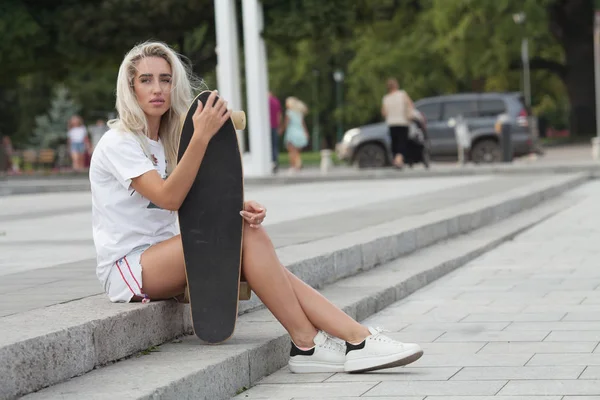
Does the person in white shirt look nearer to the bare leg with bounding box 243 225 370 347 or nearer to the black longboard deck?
the bare leg with bounding box 243 225 370 347

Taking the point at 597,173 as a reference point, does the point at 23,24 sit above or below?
above

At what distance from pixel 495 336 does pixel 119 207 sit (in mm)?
2249

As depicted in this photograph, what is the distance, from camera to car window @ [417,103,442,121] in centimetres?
3183

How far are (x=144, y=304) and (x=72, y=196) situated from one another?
647 inches

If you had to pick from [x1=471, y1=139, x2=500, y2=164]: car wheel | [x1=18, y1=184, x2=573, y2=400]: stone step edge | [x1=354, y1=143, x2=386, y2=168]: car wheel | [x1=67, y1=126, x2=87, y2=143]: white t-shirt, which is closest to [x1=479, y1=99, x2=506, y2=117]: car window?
[x1=471, y1=139, x2=500, y2=164]: car wheel

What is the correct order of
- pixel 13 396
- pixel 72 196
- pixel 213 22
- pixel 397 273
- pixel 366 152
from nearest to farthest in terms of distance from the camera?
pixel 13 396 < pixel 397 273 < pixel 72 196 < pixel 366 152 < pixel 213 22

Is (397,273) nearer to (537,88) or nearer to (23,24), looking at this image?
(23,24)

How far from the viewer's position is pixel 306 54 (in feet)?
227

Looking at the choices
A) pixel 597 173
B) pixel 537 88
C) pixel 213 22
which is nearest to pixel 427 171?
pixel 597 173

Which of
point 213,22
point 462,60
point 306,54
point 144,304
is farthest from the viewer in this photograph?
point 306,54

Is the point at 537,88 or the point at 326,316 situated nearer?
the point at 326,316

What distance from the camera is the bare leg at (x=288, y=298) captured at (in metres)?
6.01

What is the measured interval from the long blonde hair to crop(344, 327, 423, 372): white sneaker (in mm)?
1215

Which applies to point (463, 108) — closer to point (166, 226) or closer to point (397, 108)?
point (397, 108)
